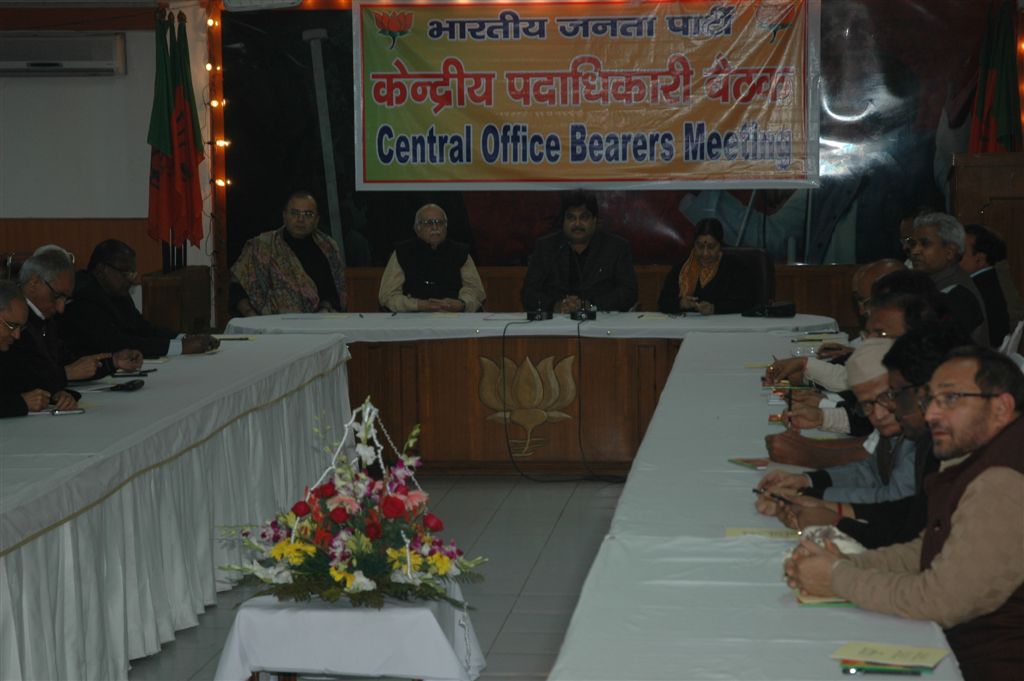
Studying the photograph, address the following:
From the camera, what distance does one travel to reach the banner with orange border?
950cm

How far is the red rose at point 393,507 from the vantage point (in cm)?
337

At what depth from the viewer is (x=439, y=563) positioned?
341 cm

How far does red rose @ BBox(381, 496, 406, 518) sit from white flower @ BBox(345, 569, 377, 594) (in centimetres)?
16

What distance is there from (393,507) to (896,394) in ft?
4.04

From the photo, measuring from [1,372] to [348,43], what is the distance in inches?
221

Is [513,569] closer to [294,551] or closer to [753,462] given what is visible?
[753,462]

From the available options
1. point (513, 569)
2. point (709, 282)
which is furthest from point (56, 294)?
point (709, 282)

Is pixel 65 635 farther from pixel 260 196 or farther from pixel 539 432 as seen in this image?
pixel 260 196

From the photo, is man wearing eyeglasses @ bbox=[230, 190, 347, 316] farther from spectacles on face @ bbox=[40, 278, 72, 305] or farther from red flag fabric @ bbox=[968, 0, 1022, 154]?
red flag fabric @ bbox=[968, 0, 1022, 154]

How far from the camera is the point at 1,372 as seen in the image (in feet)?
15.8

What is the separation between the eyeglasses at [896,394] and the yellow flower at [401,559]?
3.95 ft

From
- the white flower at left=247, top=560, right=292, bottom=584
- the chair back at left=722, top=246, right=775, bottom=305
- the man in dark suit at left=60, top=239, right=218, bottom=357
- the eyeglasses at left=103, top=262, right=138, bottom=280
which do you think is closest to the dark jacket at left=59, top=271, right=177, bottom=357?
the man in dark suit at left=60, top=239, right=218, bottom=357

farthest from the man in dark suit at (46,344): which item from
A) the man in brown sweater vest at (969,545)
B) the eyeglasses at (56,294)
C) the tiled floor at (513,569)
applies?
the man in brown sweater vest at (969,545)

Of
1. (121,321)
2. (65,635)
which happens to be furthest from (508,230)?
(65,635)
